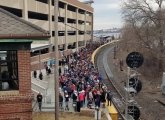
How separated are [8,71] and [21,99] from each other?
1.06 meters

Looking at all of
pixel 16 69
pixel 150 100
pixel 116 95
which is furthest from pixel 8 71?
pixel 116 95

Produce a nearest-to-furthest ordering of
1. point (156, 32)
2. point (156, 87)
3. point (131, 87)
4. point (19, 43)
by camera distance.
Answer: point (19, 43), point (131, 87), point (156, 87), point (156, 32)

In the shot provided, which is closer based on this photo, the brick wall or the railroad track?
the brick wall

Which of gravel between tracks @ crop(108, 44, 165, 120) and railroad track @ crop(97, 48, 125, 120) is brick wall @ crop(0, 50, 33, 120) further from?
gravel between tracks @ crop(108, 44, 165, 120)

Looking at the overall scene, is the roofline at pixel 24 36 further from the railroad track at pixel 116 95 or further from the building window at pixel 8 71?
the railroad track at pixel 116 95

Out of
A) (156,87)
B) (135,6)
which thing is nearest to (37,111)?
(156,87)

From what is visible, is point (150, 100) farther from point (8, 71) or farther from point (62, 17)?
point (62, 17)

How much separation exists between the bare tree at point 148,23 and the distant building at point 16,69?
42071 millimetres

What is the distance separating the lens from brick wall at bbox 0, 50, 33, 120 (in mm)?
13312

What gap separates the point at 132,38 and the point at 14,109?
161 ft

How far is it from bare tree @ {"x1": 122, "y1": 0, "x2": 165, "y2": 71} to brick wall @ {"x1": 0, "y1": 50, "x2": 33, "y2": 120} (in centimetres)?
4206

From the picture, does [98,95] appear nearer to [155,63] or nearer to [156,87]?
[156,87]

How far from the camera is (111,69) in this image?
59062 mm

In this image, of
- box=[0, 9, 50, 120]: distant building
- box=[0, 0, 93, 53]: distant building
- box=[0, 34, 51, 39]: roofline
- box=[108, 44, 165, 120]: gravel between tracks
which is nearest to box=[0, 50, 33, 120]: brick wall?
box=[0, 9, 50, 120]: distant building
